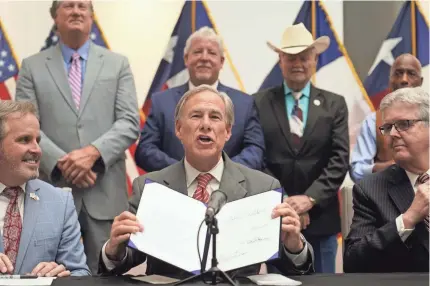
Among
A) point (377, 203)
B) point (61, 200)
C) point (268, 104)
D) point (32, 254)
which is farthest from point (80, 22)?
point (377, 203)

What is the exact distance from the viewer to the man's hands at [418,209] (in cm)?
292

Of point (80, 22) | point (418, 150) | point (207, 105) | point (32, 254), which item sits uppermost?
point (80, 22)

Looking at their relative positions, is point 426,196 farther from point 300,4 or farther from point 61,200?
point 300,4

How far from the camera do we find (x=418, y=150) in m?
3.21

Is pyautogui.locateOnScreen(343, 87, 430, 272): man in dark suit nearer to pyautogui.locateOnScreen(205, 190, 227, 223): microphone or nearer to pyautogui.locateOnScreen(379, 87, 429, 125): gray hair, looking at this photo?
pyautogui.locateOnScreen(379, 87, 429, 125): gray hair

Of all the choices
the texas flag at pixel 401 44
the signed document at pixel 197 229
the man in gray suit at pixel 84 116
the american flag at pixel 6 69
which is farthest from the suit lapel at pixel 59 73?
the texas flag at pixel 401 44

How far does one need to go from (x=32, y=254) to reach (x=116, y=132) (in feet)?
4.72

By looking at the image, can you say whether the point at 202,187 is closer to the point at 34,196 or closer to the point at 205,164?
the point at 205,164

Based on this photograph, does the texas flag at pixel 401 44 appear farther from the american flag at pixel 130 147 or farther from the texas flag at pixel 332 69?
the american flag at pixel 130 147

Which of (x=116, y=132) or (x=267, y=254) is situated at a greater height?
(x=116, y=132)

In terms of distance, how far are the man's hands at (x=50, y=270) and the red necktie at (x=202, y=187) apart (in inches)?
25.9

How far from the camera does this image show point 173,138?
14.7 ft

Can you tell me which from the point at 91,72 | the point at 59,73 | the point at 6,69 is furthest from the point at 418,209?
the point at 6,69

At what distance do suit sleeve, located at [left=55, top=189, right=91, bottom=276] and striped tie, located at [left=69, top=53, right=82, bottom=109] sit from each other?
1.30 m
